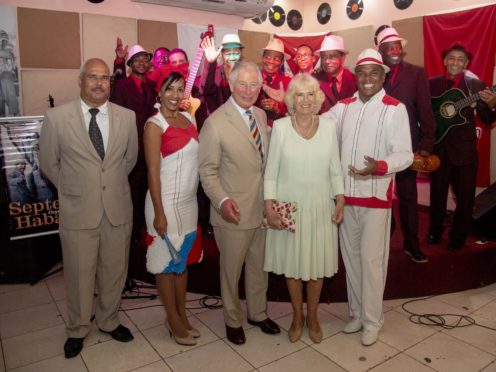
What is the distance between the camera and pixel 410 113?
334cm

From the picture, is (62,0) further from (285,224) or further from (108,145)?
(285,224)

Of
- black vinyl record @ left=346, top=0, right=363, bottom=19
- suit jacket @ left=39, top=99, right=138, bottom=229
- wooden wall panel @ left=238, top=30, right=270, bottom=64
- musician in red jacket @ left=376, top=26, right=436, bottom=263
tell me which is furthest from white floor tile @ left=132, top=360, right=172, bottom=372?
black vinyl record @ left=346, top=0, right=363, bottom=19

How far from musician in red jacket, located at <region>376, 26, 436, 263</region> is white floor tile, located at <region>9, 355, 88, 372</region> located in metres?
2.65

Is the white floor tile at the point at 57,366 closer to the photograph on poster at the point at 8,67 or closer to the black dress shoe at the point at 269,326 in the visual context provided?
the black dress shoe at the point at 269,326

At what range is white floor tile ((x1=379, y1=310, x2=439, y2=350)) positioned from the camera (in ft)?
8.95

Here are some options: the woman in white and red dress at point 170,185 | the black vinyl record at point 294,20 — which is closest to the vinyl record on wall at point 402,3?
the black vinyl record at point 294,20

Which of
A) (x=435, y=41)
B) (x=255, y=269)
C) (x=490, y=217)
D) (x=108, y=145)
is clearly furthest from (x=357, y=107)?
(x=435, y=41)

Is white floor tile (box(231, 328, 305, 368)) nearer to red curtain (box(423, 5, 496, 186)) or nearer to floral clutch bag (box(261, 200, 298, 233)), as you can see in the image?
floral clutch bag (box(261, 200, 298, 233))

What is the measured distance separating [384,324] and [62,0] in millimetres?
5198

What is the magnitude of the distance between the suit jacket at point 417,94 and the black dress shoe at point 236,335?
2.04 m

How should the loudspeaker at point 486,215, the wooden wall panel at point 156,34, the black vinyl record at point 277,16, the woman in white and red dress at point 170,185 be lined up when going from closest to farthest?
the woman in white and red dress at point 170,185 < the loudspeaker at point 486,215 < the wooden wall panel at point 156,34 < the black vinyl record at point 277,16

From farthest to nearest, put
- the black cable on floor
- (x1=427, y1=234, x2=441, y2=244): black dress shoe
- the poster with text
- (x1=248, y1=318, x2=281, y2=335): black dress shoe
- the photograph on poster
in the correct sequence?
the photograph on poster → (x1=427, y1=234, x2=441, y2=244): black dress shoe → the poster with text → the black cable on floor → (x1=248, y1=318, x2=281, y2=335): black dress shoe

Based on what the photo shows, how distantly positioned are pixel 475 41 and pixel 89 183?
192 inches

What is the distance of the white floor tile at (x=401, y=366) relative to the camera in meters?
2.43
